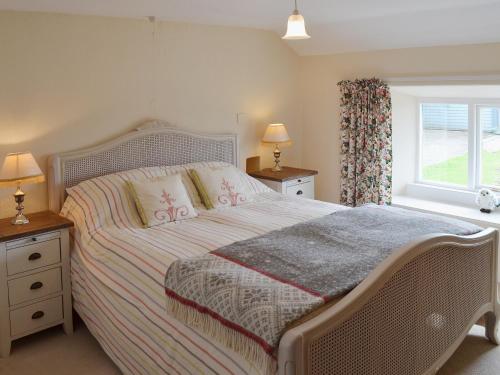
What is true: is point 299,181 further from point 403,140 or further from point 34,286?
point 34,286

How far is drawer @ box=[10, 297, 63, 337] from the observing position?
2951 millimetres

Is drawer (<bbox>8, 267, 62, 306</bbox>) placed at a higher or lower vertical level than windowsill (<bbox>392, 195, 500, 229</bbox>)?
lower

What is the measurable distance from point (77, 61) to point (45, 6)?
42cm

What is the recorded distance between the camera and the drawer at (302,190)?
4511 mm

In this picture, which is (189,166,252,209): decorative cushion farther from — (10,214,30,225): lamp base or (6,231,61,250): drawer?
(10,214,30,225): lamp base

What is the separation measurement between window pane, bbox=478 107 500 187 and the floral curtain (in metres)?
0.85

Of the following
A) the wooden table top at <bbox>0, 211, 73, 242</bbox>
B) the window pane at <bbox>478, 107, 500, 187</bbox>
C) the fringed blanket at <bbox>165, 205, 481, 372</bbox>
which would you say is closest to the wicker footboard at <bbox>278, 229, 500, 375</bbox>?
the fringed blanket at <bbox>165, 205, 481, 372</bbox>

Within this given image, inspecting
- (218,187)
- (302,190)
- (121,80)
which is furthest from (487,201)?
(121,80)

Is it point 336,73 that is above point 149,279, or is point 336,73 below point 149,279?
above

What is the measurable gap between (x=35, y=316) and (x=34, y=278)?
9.5 inches

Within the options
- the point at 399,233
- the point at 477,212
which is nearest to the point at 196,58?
the point at 399,233

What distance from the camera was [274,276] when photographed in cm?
219

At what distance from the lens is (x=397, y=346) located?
2.15 m

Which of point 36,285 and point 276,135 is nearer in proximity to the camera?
point 36,285
